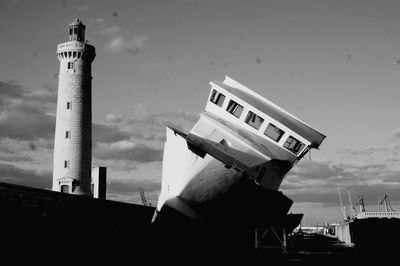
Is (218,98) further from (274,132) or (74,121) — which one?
(74,121)

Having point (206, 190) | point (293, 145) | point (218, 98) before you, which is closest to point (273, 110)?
point (293, 145)

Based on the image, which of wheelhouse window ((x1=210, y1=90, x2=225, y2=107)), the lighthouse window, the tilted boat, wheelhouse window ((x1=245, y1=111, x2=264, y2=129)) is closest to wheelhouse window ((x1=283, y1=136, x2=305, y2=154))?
the tilted boat

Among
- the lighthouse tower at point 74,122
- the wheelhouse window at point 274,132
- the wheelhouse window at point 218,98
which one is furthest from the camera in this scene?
the lighthouse tower at point 74,122

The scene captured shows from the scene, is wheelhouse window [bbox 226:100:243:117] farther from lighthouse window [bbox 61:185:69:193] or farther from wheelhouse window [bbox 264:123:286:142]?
lighthouse window [bbox 61:185:69:193]

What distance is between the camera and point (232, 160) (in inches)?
898

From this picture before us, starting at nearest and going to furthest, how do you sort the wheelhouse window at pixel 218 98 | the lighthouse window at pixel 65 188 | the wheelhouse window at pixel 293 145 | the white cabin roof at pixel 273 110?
1. the wheelhouse window at pixel 293 145
2. the white cabin roof at pixel 273 110
3. the wheelhouse window at pixel 218 98
4. the lighthouse window at pixel 65 188

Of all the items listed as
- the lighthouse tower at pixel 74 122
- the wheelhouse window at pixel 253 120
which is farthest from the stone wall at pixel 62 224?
the lighthouse tower at pixel 74 122

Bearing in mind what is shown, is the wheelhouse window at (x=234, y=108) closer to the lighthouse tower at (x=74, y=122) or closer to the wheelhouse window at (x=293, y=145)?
the wheelhouse window at (x=293, y=145)

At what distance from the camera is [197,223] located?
2402cm

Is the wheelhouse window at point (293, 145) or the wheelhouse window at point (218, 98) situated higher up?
the wheelhouse window at point (218, 98)

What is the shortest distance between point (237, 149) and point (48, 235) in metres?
9.81

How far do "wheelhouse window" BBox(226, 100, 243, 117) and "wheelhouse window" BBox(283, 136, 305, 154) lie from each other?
9.98 feet

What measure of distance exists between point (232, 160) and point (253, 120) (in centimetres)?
415

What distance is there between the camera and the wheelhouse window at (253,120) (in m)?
26.1
